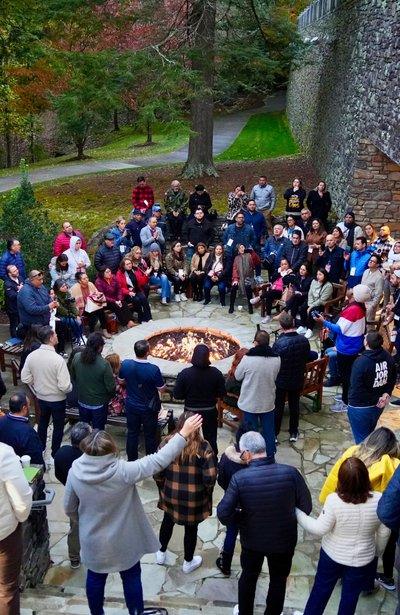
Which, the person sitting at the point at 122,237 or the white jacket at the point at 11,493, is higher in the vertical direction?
the white jacket at the point at 11,493

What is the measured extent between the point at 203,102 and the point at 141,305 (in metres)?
8.26

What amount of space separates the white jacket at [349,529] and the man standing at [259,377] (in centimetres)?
213

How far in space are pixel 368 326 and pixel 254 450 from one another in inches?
222

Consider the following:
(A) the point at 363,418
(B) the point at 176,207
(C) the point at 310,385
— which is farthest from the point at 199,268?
(A) the point at 363,418

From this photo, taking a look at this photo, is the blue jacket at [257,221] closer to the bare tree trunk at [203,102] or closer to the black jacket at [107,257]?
the black jacket at [107,257]

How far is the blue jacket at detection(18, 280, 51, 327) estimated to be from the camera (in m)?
7.85

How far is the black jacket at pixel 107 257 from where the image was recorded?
973cm

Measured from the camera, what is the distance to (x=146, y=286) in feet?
33.3

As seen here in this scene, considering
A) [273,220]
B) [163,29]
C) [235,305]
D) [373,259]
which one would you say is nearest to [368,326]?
[373,259]

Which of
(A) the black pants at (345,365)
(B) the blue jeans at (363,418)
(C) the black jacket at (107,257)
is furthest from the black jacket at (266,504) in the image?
(C) the black jacket at (107,257)

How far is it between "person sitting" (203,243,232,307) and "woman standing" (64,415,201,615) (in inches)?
260

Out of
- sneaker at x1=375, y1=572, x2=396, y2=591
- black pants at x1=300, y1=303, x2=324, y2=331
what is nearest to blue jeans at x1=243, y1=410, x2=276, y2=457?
sneaker at x1=375, y1=572, x2=396, y2=591

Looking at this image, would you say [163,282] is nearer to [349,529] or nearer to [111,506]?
[111,506]

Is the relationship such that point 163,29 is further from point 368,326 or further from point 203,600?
point 203,600
